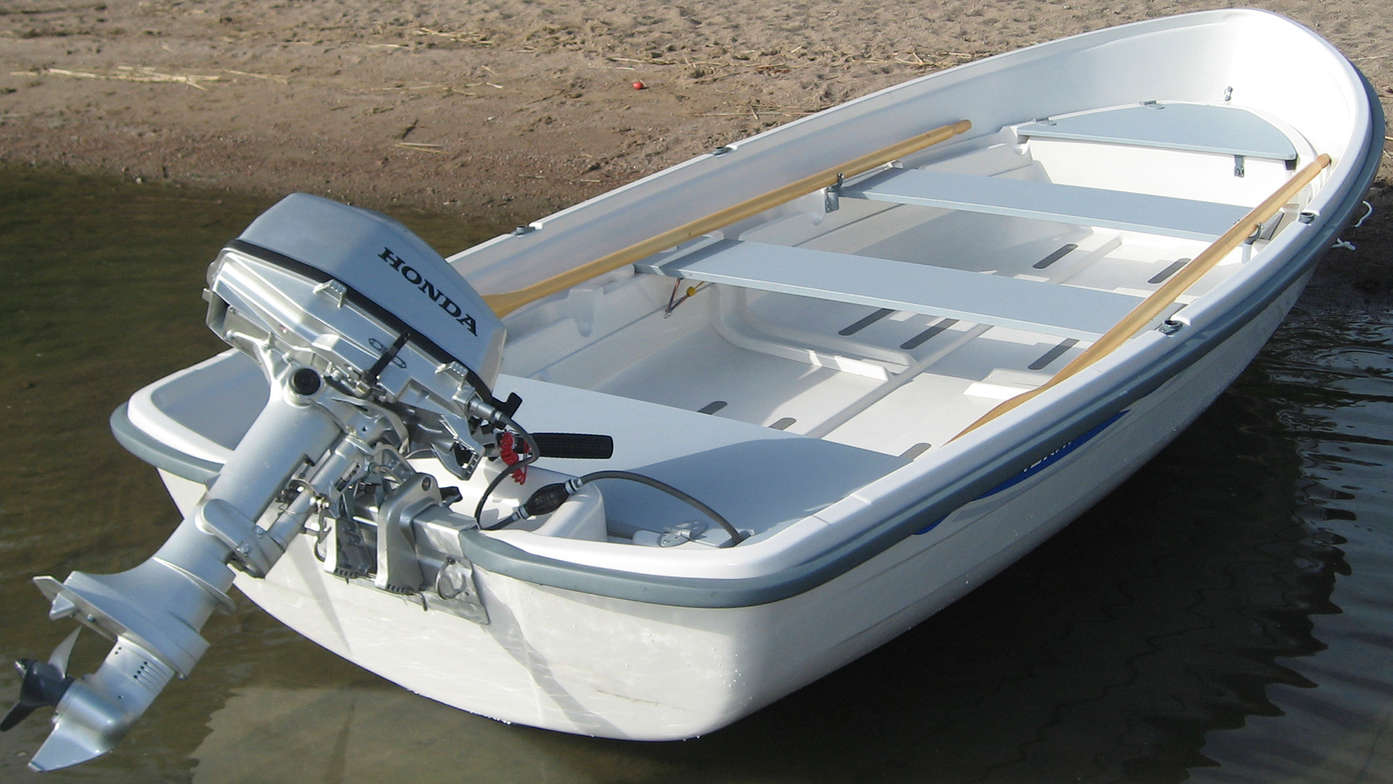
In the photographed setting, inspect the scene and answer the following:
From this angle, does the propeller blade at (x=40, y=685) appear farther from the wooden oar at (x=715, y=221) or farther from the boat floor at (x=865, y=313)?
the wooden oar at (x=715, y=221)

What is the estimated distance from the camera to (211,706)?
9.94 feet

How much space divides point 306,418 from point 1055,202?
2.65 meters

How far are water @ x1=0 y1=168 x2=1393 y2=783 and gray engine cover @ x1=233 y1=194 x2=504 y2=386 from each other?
652 millimetres

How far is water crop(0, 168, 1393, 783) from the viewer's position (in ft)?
9.19

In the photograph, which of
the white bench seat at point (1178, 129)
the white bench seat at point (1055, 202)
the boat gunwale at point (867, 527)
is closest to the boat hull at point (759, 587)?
the boat gunwale at point (867, 527)

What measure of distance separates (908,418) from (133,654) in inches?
85.4

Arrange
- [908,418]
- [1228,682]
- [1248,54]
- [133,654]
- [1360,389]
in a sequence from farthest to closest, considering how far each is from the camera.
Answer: [1248,54]
[1360,389]
[908,418]
[1228,682]
[133,654]

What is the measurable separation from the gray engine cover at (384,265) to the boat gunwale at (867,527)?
0.35 metres

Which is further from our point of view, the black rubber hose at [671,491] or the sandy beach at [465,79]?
the sandy beach at [465,79]

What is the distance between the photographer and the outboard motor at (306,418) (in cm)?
195

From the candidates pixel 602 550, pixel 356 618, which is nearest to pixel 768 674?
pixel 602 550

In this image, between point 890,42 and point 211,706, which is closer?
point 211,706

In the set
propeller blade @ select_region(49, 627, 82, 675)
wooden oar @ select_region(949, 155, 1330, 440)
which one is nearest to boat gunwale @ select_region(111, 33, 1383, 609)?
wooden oar @ select_region(949, 155, 1330, 440)

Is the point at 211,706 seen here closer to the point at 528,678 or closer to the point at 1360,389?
the point at 528,678
